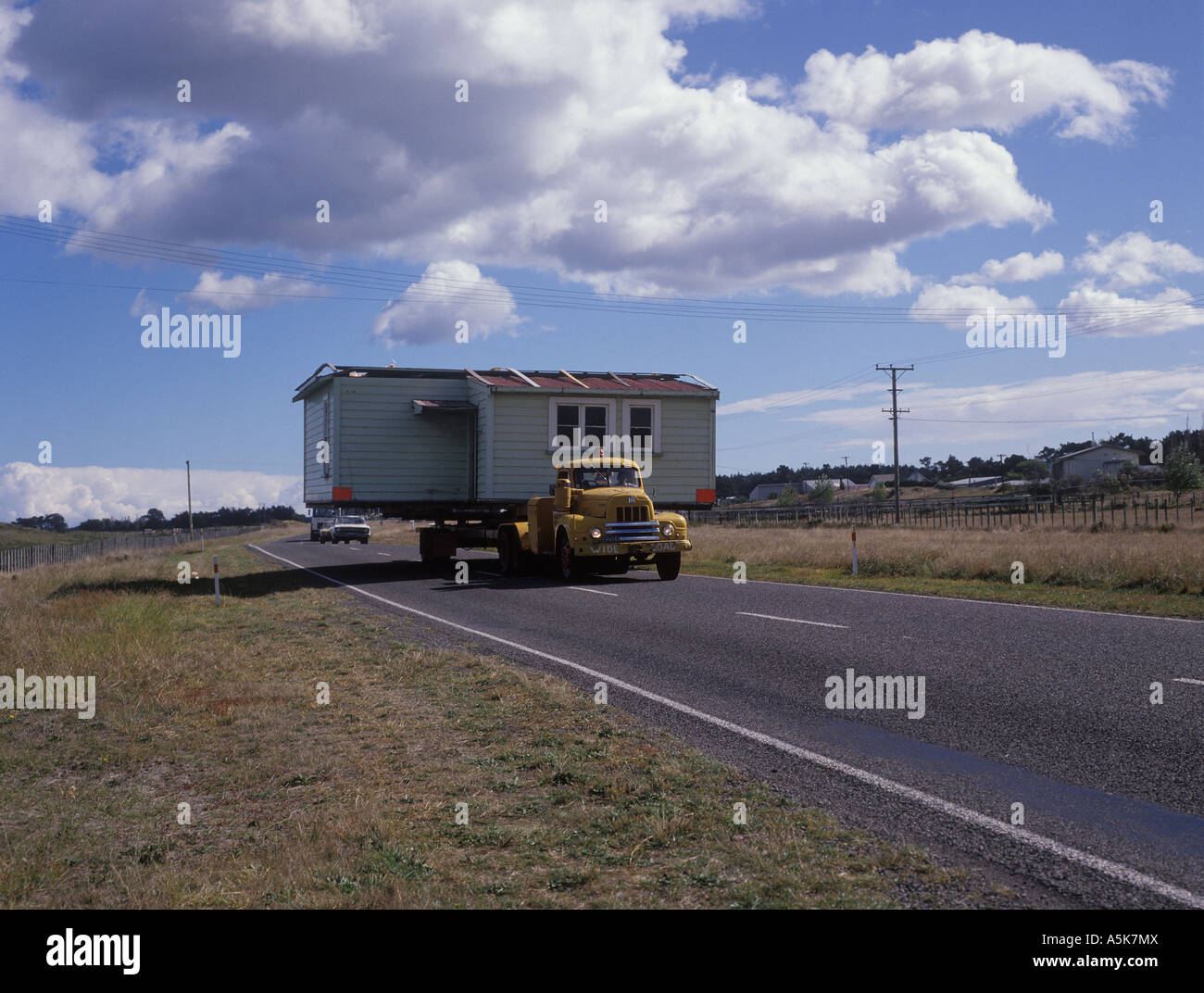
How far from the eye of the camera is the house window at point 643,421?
23219mm

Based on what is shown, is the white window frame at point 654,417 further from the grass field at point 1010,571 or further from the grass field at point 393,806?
the grass field at point 393,806

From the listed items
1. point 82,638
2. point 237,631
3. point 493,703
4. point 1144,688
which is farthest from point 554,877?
point 237,631

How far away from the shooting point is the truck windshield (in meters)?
20.9

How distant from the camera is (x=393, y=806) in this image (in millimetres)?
5383

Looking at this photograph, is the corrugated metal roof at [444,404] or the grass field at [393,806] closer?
the grass field at [393,806]

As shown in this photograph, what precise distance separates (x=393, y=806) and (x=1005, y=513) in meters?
58.1

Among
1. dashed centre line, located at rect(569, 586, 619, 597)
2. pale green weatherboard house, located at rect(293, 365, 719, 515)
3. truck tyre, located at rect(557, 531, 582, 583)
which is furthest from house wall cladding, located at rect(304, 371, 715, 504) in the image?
dashed centre line, located at rect(569, 586, 619, 597)

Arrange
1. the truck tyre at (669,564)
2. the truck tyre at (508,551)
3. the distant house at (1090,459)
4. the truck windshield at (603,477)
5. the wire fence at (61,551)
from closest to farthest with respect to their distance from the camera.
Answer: the truck tyre at (669,564), the truck windshield at (603,477), the truck tyre at (508,551), the wire fence at (61,551), the distant house at (1090,459)

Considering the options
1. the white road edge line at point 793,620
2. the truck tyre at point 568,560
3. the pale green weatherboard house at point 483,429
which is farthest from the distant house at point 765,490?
the white road edge line at point 793,620

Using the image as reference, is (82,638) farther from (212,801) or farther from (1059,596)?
(1059,596)

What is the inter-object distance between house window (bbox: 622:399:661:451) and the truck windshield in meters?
2.04

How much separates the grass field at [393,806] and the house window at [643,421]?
44.0ft

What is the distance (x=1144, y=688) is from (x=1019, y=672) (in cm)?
110
